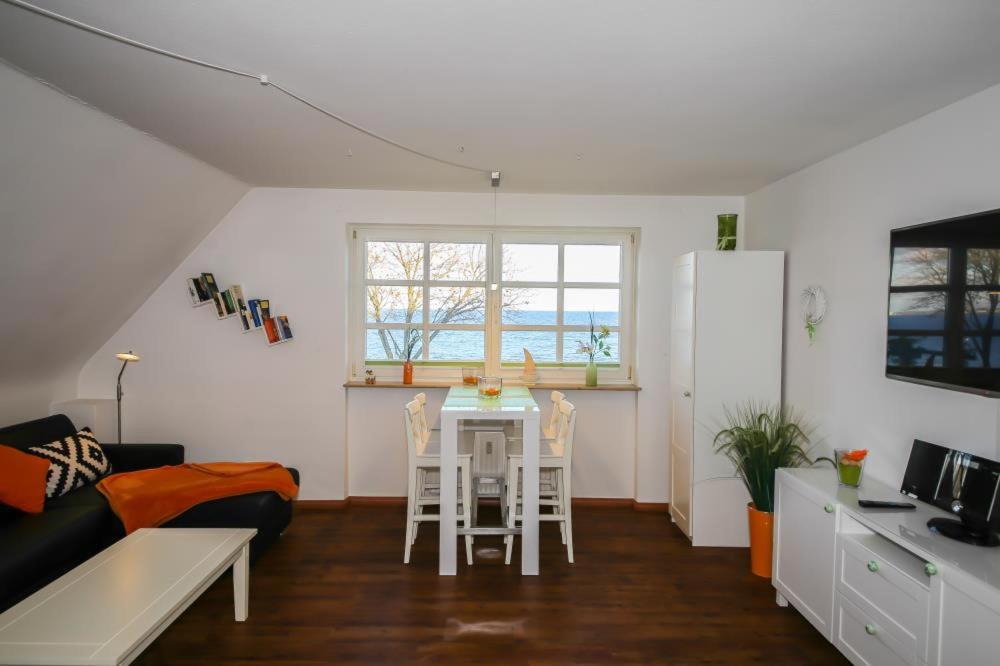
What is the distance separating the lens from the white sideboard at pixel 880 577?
2.04 metres

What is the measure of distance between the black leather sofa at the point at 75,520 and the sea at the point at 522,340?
1.58 metres

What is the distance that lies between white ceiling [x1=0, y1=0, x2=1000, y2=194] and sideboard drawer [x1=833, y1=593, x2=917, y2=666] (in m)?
2.24

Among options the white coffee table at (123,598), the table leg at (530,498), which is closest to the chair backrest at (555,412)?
the table leg at (530,498)

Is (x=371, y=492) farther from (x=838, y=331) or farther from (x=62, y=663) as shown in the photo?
(x=838, y=331)

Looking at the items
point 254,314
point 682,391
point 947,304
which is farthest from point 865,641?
point 254,314

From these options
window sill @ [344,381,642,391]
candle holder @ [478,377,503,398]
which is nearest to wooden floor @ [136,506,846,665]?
candle holder @ [478,377,503,398]

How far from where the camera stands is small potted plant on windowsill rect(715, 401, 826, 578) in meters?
3.64

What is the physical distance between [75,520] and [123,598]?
1.11 m

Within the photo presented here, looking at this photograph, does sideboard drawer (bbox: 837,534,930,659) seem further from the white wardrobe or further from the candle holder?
the candle holder

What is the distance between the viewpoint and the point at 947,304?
2479 mm

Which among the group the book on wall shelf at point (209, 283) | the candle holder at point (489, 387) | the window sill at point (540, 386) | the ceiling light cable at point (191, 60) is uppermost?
the ceiling light cable at point (191, 60)

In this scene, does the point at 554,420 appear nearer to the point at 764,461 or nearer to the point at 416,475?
the point at 416,475

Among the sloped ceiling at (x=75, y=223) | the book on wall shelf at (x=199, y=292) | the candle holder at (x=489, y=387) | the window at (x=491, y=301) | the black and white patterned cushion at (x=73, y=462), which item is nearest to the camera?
the sloped ceiling at (x=75, y=223)

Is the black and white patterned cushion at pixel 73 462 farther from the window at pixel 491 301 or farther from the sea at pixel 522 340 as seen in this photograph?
the sea at pixel 522 340
